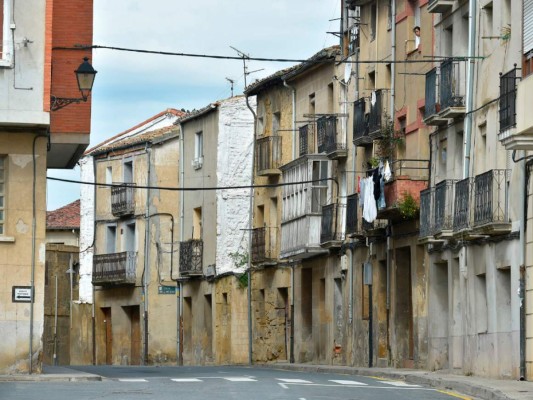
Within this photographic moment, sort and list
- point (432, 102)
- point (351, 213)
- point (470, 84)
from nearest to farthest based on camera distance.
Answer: point (470, 84) < point (432, 102) < point (351, 213)

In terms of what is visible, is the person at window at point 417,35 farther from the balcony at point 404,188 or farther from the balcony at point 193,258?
the balcony at point 193,258

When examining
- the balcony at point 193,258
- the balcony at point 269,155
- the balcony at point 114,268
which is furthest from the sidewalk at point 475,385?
the balcony at point 114,268

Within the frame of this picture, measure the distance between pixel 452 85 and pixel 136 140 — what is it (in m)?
30.1

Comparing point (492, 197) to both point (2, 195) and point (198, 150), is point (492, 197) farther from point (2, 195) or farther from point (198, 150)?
point (198, 150)

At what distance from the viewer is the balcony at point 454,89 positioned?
118ft

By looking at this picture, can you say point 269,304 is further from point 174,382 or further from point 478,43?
point 174,382

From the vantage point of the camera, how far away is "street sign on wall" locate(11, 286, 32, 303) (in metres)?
29.9

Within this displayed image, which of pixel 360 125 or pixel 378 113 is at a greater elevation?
pixel 378 113

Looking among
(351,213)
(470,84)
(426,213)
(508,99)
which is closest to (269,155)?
(351,213)

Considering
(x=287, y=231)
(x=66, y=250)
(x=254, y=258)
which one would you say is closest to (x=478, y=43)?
(x=287, y=231)

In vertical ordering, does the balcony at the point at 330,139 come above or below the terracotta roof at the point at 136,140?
below

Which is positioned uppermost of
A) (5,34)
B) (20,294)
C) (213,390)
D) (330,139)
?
(330,139)

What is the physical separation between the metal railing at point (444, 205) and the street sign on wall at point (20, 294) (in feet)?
34.2

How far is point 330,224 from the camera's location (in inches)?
1849
